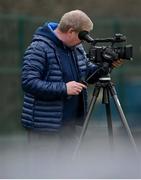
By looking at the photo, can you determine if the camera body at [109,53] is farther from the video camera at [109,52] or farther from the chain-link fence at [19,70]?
the chain-link fence at [19,70]

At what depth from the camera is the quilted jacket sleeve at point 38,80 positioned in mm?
7090

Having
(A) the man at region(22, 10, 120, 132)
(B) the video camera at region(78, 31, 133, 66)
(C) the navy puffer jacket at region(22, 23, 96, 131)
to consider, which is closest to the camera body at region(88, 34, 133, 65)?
(B) the video camera at region(78, 31, 133, 66)

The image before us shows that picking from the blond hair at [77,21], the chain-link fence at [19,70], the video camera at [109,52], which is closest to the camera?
the blond hair at [77,21]

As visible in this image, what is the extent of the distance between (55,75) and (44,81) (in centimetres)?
11

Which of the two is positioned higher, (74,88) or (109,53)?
(109,53)

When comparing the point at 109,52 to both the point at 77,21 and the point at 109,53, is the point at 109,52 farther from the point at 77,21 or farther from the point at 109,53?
the point at 77,21

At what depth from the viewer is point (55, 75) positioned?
23.6 feet

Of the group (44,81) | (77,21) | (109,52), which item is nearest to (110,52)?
(109,52)

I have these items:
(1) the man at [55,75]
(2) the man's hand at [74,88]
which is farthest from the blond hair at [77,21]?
(2) the man's hand at [74,88]

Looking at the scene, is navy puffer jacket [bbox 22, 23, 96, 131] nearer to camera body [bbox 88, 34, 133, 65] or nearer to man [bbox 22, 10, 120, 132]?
man [bbox 22, 10, 120, 132]

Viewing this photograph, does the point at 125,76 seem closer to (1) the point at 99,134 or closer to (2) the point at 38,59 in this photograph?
(1) the point at 99,134

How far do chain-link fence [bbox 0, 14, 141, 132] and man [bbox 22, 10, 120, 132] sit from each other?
14.0 feet

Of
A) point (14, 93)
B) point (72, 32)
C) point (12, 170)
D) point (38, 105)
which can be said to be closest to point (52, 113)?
point (38, 105)

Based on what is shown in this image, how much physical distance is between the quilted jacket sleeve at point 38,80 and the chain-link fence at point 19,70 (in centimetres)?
437
